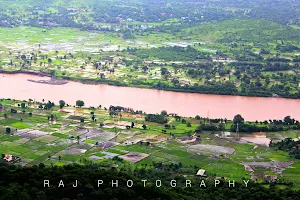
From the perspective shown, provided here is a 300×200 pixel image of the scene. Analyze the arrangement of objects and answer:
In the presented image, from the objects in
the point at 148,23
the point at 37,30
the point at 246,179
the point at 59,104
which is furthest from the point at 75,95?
the point at 148,23

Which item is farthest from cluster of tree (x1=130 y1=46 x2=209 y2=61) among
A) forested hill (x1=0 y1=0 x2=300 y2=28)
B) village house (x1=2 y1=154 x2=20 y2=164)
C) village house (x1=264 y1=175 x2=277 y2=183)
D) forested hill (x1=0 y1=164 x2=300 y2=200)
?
forested hill (x1=0 y1=164 x2=300 y2=200)

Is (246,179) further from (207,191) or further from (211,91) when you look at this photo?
(211,91)

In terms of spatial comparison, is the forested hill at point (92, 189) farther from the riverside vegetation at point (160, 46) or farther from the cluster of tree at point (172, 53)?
the cluster of tree at point (172, 53)

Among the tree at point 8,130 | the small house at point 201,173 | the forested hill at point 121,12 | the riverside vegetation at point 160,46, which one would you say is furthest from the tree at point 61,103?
the forested hill at point 121,12

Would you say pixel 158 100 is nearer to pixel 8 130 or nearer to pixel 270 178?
pixel 8 130

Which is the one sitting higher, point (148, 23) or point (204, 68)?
point (148, 23)

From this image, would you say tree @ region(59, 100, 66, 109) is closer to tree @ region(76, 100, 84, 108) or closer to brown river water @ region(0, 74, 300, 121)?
tree @ region(76, 100, 84, 108)

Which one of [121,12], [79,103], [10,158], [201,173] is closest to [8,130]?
[10,158]
